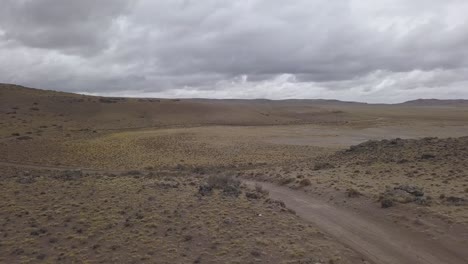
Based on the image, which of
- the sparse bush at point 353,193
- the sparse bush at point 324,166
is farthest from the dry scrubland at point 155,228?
the sparse bush at point 324,166

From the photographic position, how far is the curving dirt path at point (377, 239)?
404 inches

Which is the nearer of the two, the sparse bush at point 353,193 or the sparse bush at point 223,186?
the sparse bush at point 353,193

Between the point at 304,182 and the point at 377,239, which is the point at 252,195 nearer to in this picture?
the point at 304,182

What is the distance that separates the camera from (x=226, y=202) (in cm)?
1583

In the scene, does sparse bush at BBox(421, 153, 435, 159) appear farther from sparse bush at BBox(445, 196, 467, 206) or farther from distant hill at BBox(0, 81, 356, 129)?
distant hill at BBox(0, 81, 356, 129)

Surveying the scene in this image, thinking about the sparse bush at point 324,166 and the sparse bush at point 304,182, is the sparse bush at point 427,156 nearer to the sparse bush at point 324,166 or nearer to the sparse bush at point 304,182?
the sparse bush at point 324,166

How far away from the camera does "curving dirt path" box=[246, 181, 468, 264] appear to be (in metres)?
10.3

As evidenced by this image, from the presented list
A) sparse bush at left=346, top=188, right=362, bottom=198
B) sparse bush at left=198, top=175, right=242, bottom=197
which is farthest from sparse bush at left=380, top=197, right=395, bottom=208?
sparse bush at left=198, top=175, right=242, bottom=197

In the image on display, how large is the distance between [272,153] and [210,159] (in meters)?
6.36

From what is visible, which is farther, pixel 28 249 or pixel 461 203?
pixel 461 203

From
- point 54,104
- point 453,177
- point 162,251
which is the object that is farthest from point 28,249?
point 54,104

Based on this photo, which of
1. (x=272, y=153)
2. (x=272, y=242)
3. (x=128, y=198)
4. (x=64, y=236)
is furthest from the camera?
(x=272, y=153)

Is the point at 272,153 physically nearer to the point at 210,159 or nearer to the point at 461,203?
the point at 210,159

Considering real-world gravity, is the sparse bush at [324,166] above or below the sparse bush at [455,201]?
below
